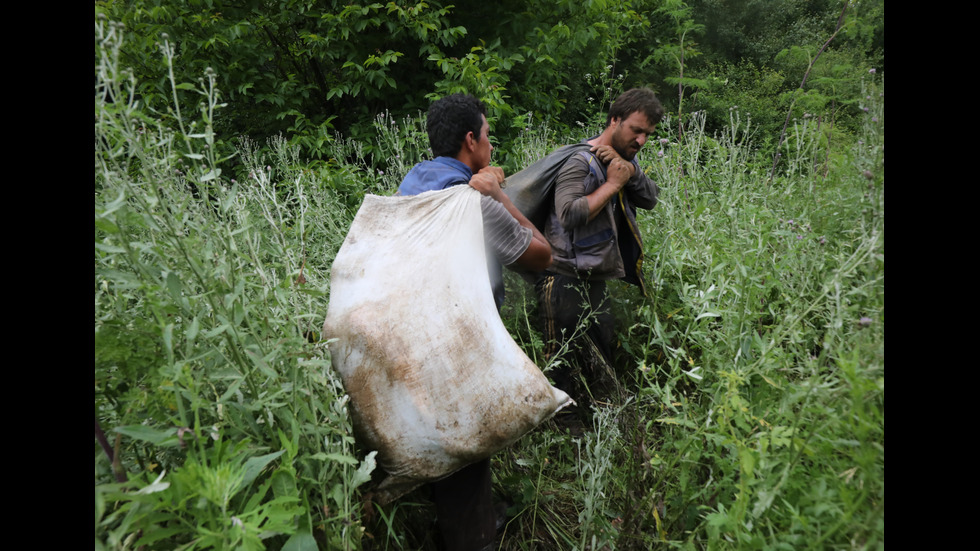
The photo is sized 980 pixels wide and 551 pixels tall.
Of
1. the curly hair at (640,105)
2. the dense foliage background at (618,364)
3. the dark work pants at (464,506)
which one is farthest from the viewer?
the curly hair at (640,105)

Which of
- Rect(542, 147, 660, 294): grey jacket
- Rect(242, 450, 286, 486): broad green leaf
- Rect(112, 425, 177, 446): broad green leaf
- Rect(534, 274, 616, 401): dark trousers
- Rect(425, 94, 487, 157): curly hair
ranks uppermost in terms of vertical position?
Rect(425, 94, 487, 157): curly hair

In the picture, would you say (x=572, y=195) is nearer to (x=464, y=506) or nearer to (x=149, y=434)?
(x=464, y=506)

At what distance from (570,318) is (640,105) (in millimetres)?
1190

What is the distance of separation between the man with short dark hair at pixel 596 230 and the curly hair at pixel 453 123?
27.0 inches

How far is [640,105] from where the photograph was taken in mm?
2701

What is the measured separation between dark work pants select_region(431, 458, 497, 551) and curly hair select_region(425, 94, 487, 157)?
1.30 m

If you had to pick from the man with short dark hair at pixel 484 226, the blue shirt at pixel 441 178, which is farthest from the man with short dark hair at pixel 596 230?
the blue shirt at pixel 441 178

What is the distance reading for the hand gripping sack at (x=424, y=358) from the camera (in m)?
1.62

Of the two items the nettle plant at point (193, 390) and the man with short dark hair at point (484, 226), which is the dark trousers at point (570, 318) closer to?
the man with short dark hair at point (484, 226)

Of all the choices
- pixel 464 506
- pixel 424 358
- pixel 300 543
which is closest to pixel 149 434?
pixel 300 543

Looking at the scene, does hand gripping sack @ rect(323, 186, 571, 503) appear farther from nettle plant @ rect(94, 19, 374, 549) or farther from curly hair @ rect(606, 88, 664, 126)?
curly hair @ rect(606, 88, 664, 126)

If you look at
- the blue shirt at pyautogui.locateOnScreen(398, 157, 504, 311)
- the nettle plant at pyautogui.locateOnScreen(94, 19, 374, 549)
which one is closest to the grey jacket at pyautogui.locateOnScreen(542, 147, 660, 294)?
the blue shirt at pyautogui.locateOnScreen(398, 157, 504, 311)

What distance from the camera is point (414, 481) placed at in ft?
5.53

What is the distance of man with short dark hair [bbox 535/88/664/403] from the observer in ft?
8.72
